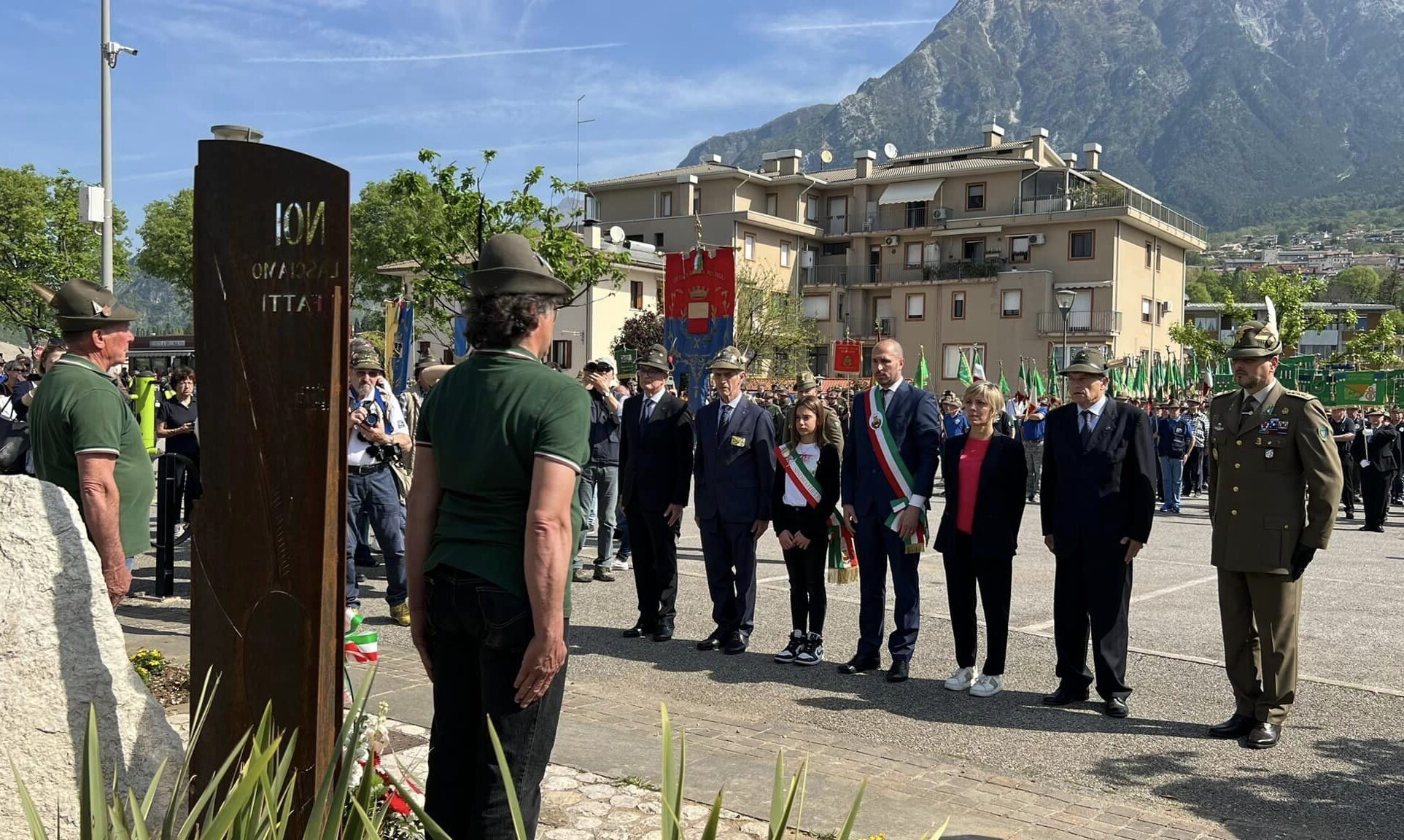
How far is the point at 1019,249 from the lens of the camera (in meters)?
59.0

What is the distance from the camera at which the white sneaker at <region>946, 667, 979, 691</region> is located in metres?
6.93

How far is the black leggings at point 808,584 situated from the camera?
7730mm

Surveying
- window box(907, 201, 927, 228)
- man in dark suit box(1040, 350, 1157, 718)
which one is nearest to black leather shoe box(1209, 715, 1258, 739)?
man in dark suit box(1040, 350, 1157, 718)

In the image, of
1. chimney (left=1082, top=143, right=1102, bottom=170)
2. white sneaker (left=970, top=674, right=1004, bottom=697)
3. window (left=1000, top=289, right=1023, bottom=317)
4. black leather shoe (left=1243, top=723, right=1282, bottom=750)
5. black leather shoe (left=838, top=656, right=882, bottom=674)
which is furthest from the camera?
chimney (left=1082, top=143, right=1102, bottom=170)

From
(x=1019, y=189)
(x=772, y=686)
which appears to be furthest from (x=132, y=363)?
(x=772, y=686)

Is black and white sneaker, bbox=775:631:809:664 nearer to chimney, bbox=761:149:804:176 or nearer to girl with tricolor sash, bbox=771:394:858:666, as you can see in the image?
girl with tricolor sash, bbox=771:394:858:666

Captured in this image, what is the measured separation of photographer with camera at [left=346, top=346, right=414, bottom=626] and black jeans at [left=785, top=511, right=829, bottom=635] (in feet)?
9.23

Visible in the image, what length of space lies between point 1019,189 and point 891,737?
57.1 metres

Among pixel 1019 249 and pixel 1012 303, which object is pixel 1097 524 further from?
pixel 1019 249

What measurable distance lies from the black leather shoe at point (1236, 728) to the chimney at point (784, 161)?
199 feet

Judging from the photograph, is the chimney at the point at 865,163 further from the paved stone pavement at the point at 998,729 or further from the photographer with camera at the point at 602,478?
the paved stone pavement at the point at 998,729

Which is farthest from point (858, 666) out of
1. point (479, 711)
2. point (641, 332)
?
point (641, 332)

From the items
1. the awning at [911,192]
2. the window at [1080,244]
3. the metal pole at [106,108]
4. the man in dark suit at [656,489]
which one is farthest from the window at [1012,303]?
the man in dark suit at [656,489]

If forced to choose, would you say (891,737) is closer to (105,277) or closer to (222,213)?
(222,213)
